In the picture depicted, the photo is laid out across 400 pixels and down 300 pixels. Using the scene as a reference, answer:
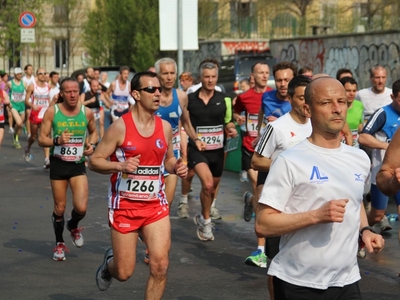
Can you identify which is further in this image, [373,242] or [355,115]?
[355,115]

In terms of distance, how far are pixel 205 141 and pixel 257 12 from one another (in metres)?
38.3

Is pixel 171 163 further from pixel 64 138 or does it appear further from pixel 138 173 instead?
pixel 64 138

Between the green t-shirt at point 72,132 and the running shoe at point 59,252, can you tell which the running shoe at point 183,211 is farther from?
the running shoe at point 59,252

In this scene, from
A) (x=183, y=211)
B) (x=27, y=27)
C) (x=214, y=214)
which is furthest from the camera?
(x=27, y=27)

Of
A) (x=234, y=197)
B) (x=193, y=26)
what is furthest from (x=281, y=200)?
(x=193, y=26)

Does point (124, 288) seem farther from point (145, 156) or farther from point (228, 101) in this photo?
point (228, 101)

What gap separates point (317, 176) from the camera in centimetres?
467

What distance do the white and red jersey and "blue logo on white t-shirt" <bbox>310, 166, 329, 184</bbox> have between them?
2.72 m

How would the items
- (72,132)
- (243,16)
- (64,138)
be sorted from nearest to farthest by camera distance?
1. (64,138)
2. (72,132)
3. (243,16)

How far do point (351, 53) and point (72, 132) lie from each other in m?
18.6

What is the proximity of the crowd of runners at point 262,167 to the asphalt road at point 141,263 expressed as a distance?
28 centimetres

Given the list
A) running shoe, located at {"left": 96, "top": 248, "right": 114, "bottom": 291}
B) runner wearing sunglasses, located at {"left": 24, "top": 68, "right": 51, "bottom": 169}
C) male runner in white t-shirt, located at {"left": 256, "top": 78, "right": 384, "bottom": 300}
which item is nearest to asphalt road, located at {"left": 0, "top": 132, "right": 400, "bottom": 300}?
running shoe, located at {"left": 96, "top": 248, "right": 114, "bottom": 291}

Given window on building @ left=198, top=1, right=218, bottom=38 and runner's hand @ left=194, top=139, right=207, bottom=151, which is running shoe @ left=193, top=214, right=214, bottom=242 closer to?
runner's hand @ left=194, top=139, right=207, bottom=151

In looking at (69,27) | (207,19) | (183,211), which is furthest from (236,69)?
(69,27)
